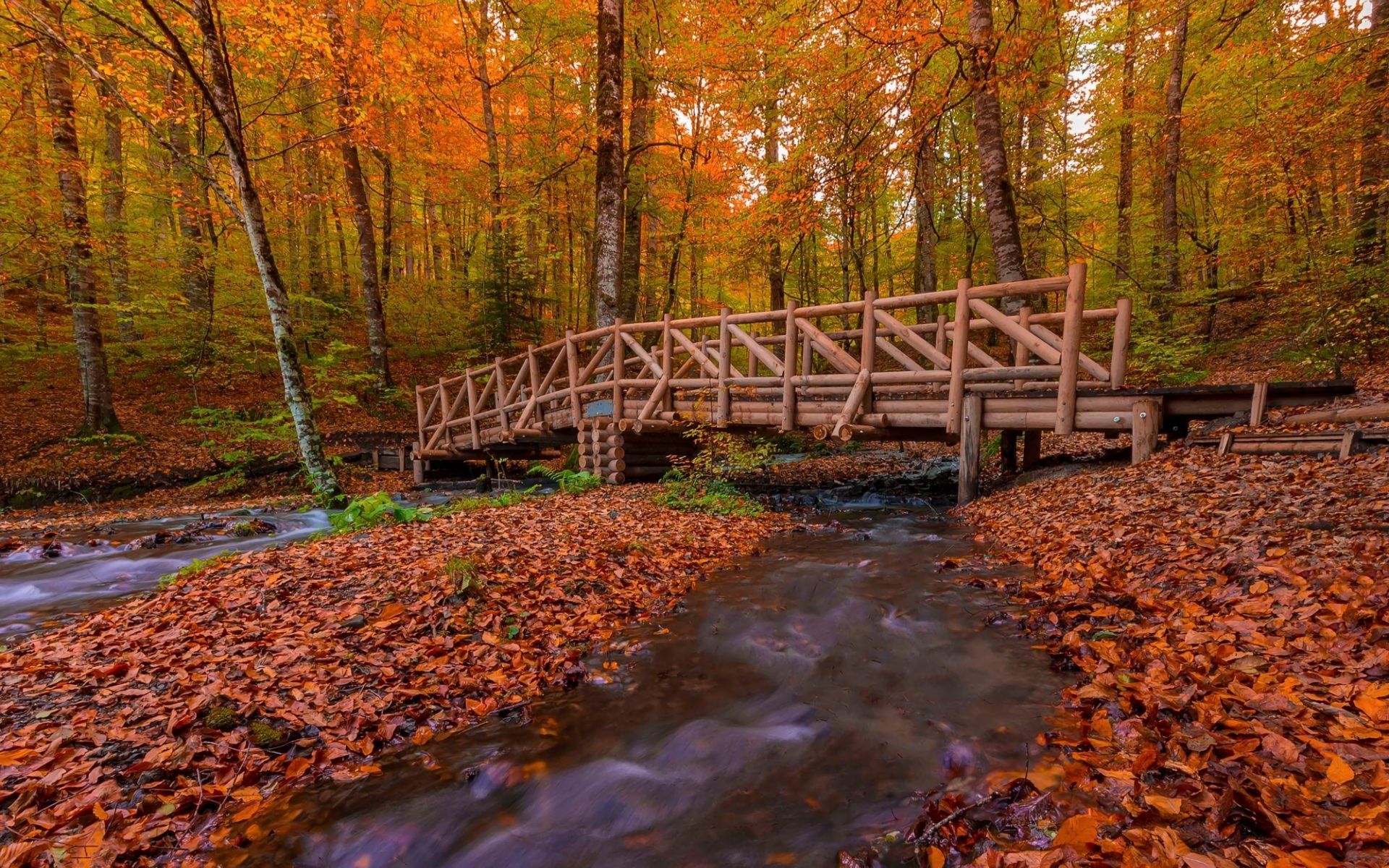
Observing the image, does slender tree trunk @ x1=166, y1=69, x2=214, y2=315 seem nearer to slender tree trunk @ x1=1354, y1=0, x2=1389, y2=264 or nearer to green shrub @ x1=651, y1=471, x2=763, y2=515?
green shrub @ x1=651, y1=471, x2=763, y2=515

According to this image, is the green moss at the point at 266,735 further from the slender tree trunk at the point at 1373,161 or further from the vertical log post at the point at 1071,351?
the slender tree trunk at the point at 1373,161

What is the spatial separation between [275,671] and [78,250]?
45.3ft

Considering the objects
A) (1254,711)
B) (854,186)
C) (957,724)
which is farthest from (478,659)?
(854,186)

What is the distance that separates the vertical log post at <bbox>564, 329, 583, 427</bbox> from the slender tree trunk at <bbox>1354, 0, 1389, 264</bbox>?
1262 cm

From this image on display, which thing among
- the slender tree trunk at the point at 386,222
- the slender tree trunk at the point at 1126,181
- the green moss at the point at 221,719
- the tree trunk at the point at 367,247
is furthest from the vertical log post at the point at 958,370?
the slender tree trunk at the point at 386,222

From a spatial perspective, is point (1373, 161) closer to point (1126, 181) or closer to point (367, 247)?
point (1126, 181)

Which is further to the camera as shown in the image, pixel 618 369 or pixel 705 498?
pixel 618 369

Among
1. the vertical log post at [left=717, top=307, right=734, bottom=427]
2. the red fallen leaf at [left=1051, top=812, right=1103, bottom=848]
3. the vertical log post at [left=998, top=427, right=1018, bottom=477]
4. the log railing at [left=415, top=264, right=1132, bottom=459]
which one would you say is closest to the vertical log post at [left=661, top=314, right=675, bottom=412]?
the log railing at [left=415, top=264, right=1132, bottom=459]

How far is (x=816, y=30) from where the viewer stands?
5445 mm

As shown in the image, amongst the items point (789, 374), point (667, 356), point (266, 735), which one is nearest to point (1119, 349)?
point (789, 374)

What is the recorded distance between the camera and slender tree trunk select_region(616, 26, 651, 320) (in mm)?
14742

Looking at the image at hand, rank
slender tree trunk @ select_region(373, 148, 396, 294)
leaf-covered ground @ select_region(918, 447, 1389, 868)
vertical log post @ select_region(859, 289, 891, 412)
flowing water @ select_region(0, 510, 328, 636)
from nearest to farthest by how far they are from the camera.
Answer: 1. leaf-covered ground @ select_region(918, 447, 1389, 868)
2. flowing water @ select_region(0, 510, 328, 636)
3. vertical log post @ select_region(859, 289, 891, 412)
4. slender tree trunk @ select_region(373, 148, 396, 294)

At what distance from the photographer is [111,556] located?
266 inches

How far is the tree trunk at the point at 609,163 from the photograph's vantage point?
10.5 metres
